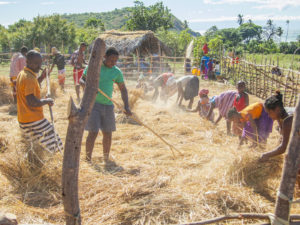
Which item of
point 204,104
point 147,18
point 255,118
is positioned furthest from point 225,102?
point 147,18

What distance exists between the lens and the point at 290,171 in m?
1.58

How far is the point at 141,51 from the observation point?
15.8m

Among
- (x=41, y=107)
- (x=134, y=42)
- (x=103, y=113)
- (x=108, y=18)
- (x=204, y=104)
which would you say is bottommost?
(x=204, y=104)

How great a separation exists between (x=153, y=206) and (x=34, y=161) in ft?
4.30

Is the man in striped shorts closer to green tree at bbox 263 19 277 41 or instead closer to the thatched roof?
the thatched roof

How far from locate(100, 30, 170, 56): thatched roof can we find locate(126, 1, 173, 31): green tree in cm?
1088

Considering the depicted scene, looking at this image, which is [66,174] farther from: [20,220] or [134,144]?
[134,144]

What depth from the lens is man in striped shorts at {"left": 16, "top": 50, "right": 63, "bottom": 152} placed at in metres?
2.82

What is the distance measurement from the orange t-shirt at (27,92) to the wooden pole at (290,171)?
7.90 feet

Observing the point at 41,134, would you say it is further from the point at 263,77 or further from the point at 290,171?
the point at 263,77

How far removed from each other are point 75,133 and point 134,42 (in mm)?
13167

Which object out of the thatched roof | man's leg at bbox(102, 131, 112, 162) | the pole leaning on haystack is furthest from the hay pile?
the thatched roof

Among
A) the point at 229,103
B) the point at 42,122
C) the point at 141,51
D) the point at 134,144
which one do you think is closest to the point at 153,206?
the point at 42,122

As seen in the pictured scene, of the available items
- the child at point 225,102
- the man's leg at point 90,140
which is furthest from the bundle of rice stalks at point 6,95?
the child at point 225,102
